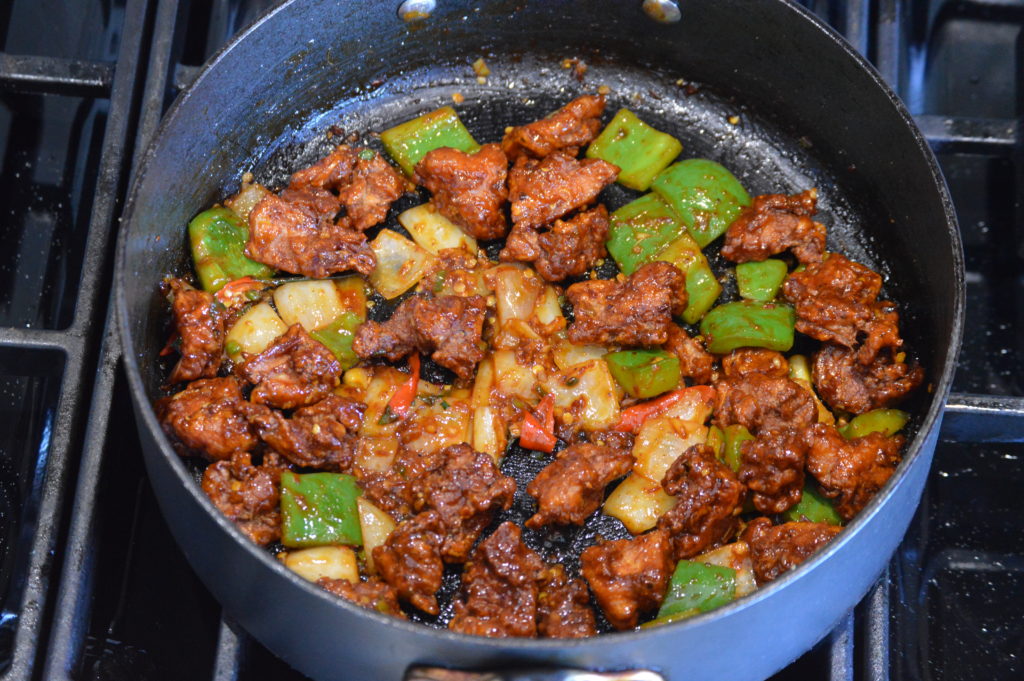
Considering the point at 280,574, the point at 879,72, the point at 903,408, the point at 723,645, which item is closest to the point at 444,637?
the point at 280,574

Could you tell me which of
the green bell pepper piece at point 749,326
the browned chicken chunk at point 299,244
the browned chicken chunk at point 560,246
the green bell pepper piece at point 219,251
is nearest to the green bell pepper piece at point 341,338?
the browned chicken chunk at point 299,244

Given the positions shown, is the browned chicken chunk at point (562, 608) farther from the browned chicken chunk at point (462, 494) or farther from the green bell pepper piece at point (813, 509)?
the green bell pepper piece at point (813, 509)

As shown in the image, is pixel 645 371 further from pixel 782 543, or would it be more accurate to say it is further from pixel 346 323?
pixel 346 323

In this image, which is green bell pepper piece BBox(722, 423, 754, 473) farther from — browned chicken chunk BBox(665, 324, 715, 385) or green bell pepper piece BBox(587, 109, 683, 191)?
green bell pepper piece BBox(587, 109, 683, 191)

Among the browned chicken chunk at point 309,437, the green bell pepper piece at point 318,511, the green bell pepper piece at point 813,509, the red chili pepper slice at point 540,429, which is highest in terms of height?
the red chili pepper slice at point 540,429

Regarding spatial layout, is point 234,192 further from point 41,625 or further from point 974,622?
point 974,622

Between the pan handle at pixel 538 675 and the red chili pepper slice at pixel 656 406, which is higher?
the red chili pepper slice at pixel 656 406
